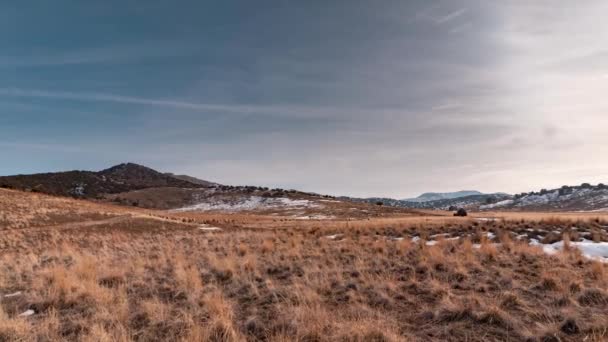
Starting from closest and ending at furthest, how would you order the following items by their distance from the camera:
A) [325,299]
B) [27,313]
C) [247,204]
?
[27,313] < [325,299] < [247,204]

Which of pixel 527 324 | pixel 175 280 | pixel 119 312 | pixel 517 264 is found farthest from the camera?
pixel 517 264

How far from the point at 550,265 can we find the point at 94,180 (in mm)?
176139

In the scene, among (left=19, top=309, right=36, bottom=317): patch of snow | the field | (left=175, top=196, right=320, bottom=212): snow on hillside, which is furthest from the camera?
(left=175, top=196, right=320, bottom=212): snow on hillside

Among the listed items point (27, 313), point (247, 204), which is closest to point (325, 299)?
point (27, 313)

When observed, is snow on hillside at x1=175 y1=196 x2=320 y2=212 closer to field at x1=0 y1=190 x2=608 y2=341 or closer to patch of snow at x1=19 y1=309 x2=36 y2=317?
field at x1=0 y1=190 x2=608 y2=341

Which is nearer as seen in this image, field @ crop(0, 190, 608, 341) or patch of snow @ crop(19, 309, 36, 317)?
field @ crop(0, 190, 608, 341)

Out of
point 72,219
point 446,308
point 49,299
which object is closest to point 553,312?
point 446,308

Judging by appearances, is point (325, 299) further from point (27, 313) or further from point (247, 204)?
point (247, 204)

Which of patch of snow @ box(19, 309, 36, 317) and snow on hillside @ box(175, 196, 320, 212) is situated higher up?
snow on hillside @ box(175, 196, 320, 212)

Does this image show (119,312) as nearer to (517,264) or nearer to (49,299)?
(49,299)

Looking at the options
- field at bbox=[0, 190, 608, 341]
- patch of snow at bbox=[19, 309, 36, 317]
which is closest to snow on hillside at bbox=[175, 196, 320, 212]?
field at bbox=[0, 190, 608, 341]

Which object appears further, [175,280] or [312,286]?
[175,280]

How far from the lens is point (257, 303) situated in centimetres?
699

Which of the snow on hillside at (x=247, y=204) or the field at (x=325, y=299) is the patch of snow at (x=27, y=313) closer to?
the field at (x=325, y=299)
